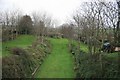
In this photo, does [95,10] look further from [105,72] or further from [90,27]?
[105,72]

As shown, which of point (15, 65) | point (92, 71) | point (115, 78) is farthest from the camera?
point (92, 71)

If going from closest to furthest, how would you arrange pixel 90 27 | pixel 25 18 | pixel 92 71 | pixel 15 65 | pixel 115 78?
pixel 115 78
pixel 15 65
pixel 92 71
pixel 90 27
pixel 25 18

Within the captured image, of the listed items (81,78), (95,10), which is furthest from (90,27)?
(81,78)

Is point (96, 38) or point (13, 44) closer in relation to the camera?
point (96, 38)

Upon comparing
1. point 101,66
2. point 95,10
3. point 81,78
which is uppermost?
point 95,10

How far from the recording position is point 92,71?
18859 millimetres

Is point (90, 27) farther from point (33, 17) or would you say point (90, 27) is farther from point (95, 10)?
point (33, 17)

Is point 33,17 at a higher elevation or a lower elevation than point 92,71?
higher

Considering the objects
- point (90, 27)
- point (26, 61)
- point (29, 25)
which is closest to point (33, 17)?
point (29, 25)

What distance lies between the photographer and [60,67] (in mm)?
26328

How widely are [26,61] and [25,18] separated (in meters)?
34.6

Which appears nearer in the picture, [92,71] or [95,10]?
[92,71]

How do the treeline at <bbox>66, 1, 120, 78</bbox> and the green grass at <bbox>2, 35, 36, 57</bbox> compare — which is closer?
the treeline at <bbox>66, 1, 120, 78</bbox>

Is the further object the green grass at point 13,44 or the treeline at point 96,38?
the green grass at point 13,44
